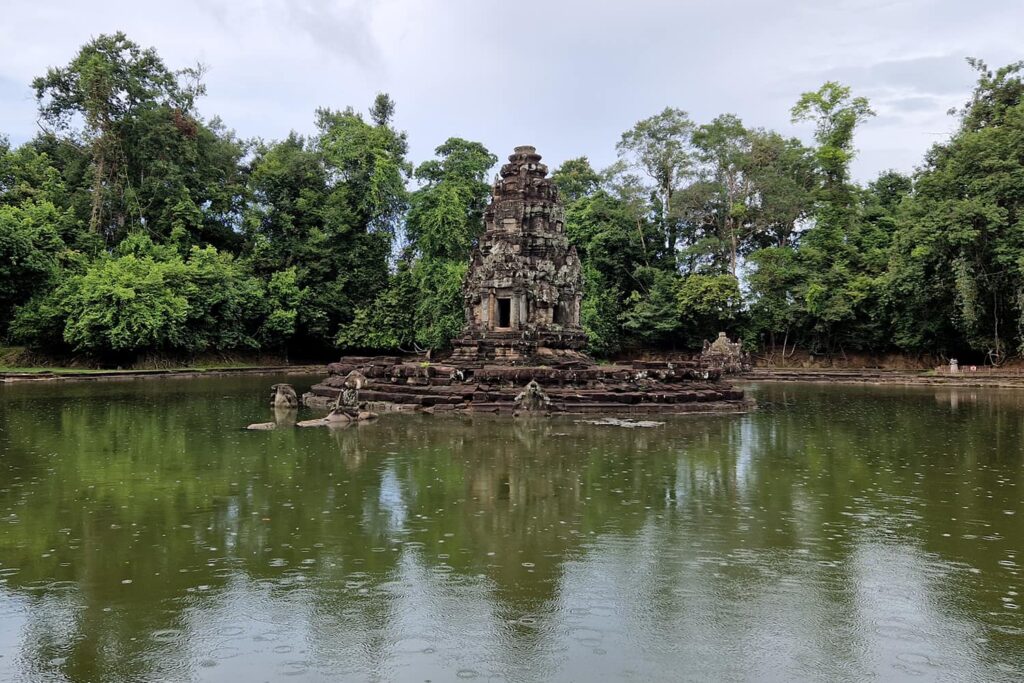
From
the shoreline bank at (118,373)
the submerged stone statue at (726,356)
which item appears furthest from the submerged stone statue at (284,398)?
the submerged stone statue at (726,356)

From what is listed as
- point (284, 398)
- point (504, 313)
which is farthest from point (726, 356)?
point (284, 398)

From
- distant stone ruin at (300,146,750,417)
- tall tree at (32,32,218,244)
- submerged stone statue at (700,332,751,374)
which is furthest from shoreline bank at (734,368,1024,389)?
tall tree at (32,32,218,244)

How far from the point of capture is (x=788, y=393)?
2488 centimetres

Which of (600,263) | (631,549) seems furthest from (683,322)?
(631,549)

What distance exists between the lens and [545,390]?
57.9 feet

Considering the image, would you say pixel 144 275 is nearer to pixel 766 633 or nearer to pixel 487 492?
pixel 487 492

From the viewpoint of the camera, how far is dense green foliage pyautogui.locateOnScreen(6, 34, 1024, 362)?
29.8 m

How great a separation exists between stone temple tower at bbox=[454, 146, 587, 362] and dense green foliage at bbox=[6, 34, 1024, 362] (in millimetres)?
12610

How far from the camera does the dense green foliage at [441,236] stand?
29.8m

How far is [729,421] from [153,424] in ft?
40.7

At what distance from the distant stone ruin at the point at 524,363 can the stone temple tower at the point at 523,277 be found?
3 cm

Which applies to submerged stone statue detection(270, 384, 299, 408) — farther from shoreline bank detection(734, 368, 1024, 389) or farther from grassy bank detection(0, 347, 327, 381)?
shoreline bank detection(734, 368, 1024, 389)

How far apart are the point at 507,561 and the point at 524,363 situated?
15.1 meters

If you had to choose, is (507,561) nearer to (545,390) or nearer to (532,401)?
(532,401)
